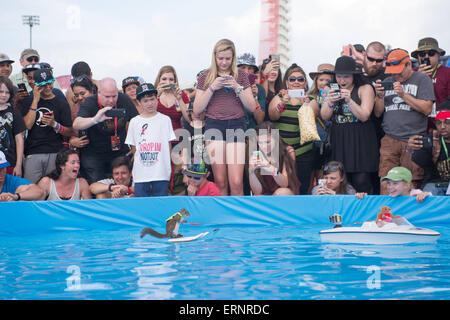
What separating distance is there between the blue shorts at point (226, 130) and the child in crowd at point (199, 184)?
0.47 meters

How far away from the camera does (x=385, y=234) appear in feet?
18.6

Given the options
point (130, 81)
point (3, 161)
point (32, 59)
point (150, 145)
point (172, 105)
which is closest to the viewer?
point (3, 161)

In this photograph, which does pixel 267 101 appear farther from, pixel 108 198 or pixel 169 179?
pixel 108 198

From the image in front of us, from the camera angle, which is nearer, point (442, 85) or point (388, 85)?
point (388, 85)

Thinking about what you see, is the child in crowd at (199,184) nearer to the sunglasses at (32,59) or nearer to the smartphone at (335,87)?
the smartphone at (335,87)

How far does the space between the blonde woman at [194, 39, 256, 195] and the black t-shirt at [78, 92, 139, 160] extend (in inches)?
46.8

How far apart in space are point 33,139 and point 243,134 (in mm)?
3154

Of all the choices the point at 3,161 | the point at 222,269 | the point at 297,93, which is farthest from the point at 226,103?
the point at 222,269

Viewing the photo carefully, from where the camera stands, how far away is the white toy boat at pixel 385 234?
18.6ft

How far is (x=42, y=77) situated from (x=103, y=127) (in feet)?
3.72

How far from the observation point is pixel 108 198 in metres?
7.98

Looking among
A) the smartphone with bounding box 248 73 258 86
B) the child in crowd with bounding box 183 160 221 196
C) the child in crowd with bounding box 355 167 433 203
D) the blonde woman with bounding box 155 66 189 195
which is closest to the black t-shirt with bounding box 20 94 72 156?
the blonde woman with bounding box 155 66 189 195

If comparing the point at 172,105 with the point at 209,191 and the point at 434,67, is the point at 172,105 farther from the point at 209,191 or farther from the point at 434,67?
the point at 434,67
